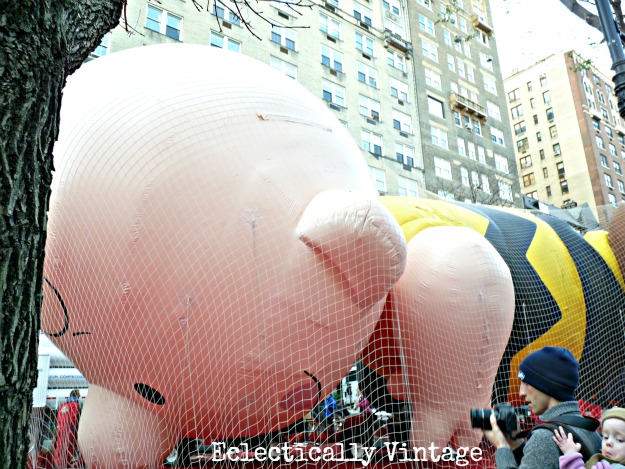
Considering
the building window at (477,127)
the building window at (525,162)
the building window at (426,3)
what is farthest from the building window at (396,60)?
the building window at (525,162)

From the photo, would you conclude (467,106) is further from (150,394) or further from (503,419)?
(503,419)

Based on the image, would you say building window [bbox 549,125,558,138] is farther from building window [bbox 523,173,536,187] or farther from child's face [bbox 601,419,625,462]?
child's face [bbox 601,419,625,462]

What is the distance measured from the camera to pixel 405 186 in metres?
22.9

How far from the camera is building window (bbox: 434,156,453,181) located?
970 inches

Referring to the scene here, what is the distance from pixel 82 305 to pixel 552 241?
3.96 m

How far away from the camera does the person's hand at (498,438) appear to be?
211 centimetres

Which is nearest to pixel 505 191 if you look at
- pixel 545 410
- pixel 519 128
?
pixel 545 410

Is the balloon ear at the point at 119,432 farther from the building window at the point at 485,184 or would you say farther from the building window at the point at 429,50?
the building window at the point at 429,50

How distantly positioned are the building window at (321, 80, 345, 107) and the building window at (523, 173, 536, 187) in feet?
113

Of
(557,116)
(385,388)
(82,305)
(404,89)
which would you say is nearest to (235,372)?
(82,305)

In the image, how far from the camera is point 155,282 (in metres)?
2.84

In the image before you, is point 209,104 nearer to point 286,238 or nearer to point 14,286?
point 286,238

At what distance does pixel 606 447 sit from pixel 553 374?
1.13 feet

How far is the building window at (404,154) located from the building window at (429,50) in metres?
6.31
